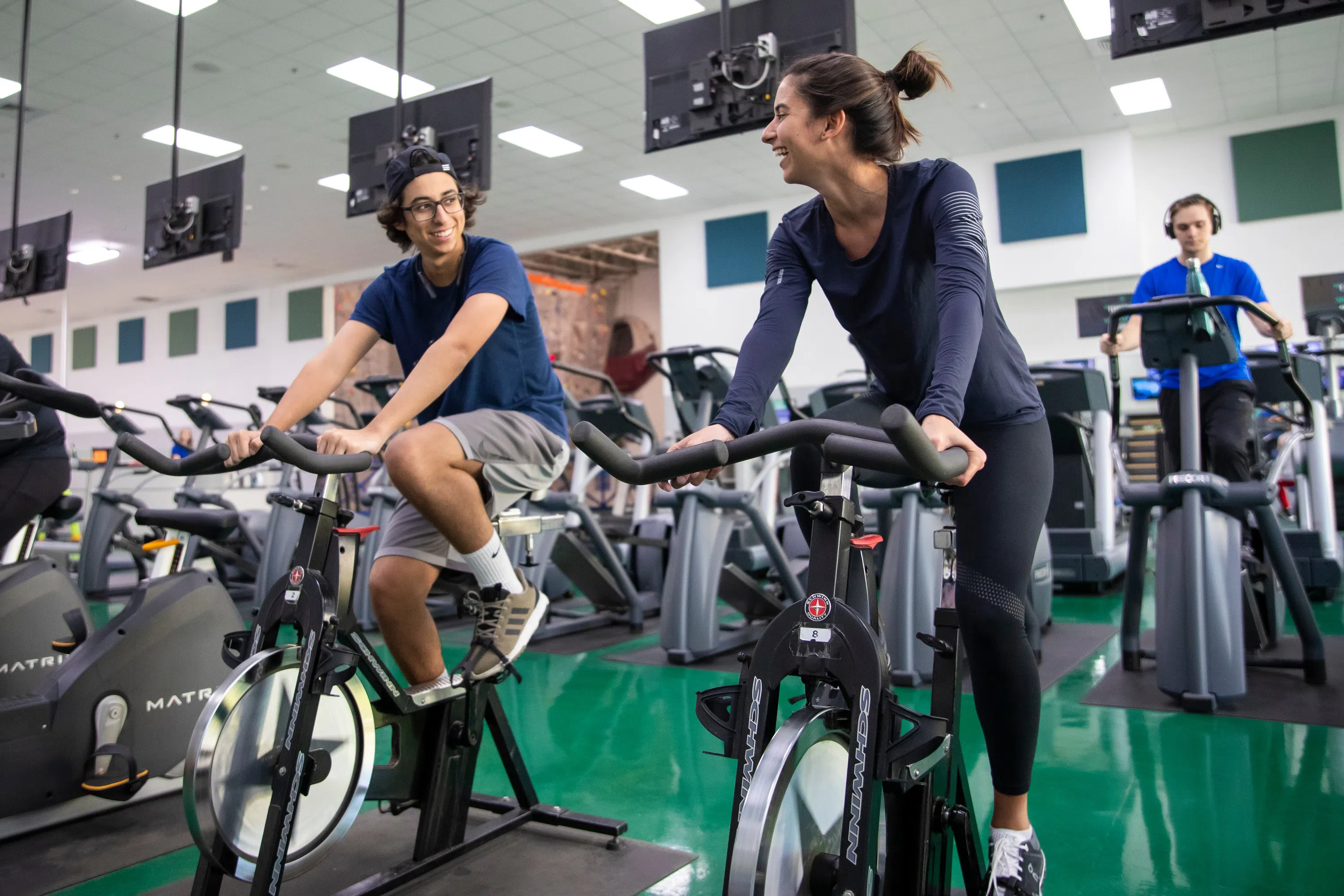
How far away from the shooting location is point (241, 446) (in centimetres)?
170

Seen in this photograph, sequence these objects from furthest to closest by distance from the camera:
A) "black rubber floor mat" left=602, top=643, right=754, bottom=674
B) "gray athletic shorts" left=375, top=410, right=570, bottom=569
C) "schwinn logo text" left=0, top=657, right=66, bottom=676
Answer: "black rubber floor mat" left=602, top=643, right=754, bottom=674, "schwinn logo text" left=0, top=657, right=66, bottom=676, "gray athletic shorts" left=375, top=410, right=570, bottom=569

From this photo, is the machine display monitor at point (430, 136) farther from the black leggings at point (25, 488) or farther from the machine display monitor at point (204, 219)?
the black leggings at point (25, 488)

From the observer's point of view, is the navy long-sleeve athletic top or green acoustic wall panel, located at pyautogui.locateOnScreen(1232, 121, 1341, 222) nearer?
the navy long-sleeve athletic top

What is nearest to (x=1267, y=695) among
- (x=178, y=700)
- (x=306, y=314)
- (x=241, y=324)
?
(x=178, y=700)

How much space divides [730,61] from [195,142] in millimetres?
7372

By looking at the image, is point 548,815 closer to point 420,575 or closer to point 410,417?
point 420,575

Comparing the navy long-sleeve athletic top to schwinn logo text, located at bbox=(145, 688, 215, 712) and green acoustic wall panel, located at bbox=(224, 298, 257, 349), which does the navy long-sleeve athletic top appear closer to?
schwinn logo text, located at bbox=(145, 688, 215, 712)

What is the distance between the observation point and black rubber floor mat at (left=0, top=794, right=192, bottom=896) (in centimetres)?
201

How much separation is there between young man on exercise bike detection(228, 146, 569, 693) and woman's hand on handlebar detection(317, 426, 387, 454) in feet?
0.20

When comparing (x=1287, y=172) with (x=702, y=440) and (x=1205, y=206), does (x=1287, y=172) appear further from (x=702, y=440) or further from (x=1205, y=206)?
(x=702, y=440)

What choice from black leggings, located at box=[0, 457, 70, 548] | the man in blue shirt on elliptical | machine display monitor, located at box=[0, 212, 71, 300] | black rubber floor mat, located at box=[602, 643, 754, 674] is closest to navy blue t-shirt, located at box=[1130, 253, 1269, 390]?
the man in blue shirt on elliptical

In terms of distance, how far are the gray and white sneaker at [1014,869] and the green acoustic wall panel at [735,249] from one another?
1082cm

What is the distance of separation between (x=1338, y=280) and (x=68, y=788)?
36.1 ft

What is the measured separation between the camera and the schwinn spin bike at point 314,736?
1622 mm
